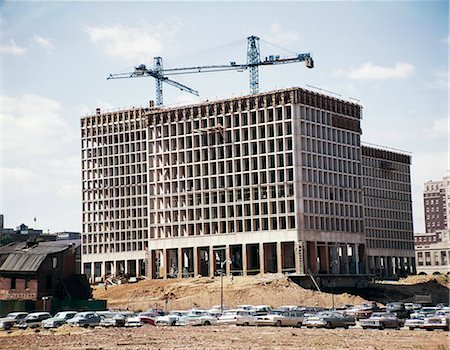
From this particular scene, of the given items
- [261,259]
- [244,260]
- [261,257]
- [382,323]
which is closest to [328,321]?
[382,323]

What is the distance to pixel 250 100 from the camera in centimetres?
16938

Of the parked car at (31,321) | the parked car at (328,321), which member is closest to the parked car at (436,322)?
the parked car at (328,321)

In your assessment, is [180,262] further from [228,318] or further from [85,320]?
[228,318]

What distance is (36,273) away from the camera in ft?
383

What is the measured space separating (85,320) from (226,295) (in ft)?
171

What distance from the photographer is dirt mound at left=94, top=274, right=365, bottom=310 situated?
136000mm

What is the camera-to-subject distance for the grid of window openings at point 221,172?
164m

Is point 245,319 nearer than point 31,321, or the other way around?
point 245,319

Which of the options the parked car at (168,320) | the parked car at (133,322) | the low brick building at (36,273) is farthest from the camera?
the low brick building at (36,273)

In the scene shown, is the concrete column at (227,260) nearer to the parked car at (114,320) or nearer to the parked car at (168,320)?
the parked car at (114,320)

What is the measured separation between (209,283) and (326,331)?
77.6 meters

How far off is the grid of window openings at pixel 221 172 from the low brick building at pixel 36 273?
53603 millimetres

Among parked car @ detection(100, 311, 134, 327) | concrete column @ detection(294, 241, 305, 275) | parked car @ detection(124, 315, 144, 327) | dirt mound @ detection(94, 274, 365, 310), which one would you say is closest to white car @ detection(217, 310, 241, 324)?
parked car @ detection(124, 315, 144, 327)

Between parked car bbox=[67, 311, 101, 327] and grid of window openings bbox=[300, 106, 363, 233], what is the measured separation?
77143 millimetres
